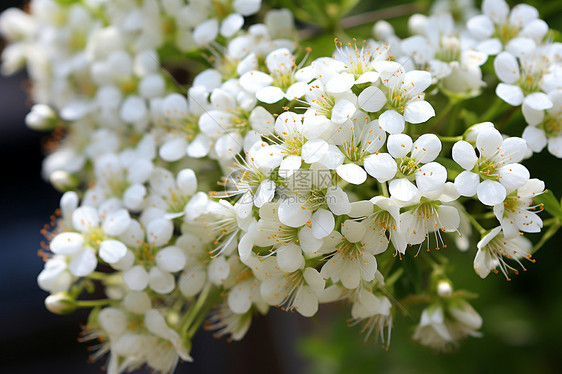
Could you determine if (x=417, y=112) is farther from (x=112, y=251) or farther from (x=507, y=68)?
(x=112, y=251)

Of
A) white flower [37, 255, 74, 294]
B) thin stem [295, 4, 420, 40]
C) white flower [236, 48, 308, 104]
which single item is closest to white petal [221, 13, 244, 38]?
white flower [236, 48, 308, 104]

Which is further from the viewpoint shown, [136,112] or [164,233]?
[136,112]

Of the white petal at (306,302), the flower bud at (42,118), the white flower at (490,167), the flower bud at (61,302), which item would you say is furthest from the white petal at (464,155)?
the flower bud at (42,118)

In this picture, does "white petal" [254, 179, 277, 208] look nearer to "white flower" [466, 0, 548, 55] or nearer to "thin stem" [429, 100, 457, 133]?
"thin stem" [429, 100, 457, 133]

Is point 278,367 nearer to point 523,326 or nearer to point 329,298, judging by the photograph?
point 523,326

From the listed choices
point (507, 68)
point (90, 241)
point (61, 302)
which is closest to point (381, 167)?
point (507, 68)

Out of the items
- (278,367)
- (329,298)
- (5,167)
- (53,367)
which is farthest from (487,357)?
(5,167)

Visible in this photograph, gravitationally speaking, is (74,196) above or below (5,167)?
above
